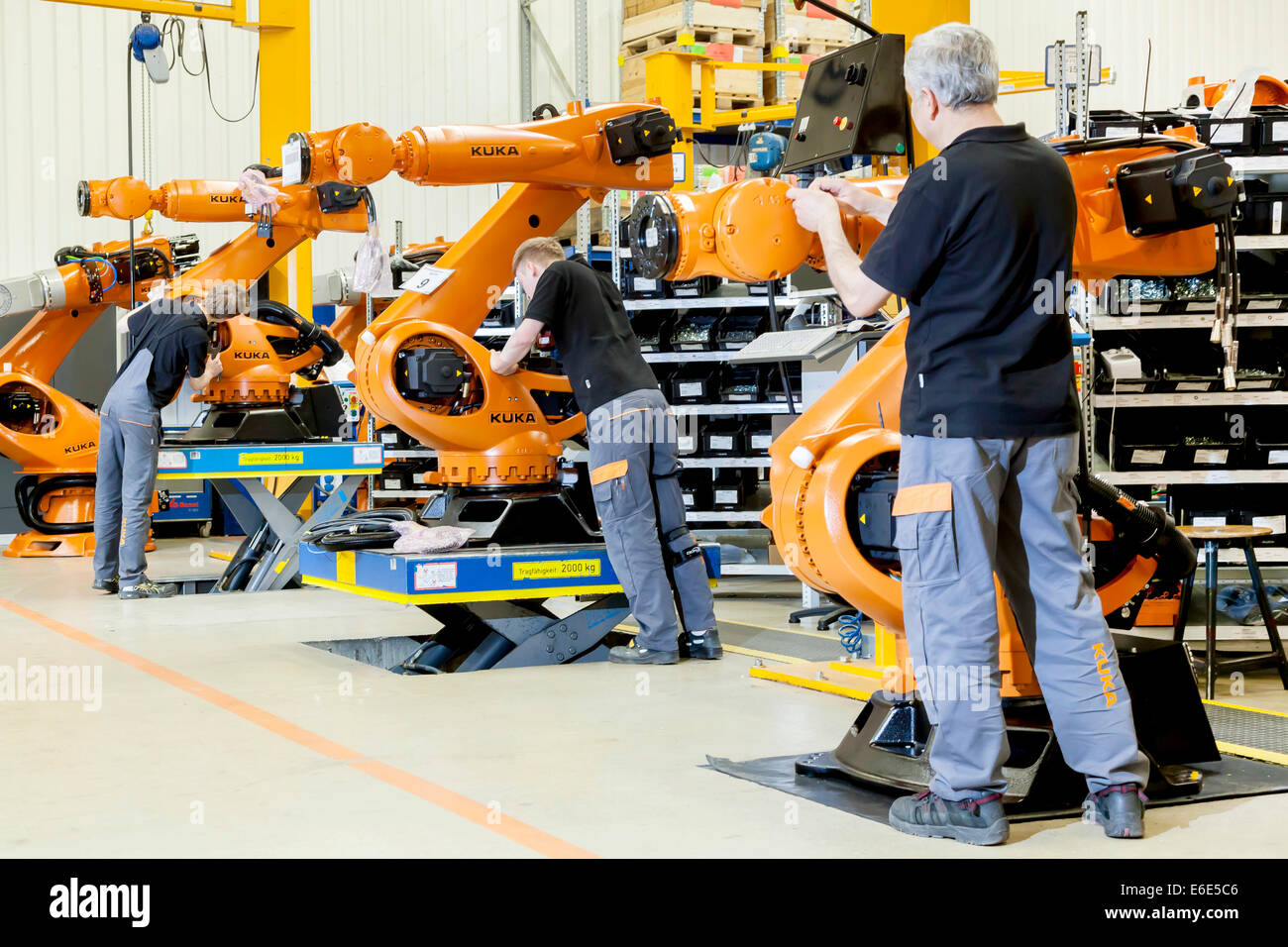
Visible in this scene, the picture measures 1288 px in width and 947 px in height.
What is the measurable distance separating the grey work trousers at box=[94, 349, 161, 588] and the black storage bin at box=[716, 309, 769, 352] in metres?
3.39

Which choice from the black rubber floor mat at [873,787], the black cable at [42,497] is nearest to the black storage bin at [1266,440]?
the black rubber floor mat at [873,787]

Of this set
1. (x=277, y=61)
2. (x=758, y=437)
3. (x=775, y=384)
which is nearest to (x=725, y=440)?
(x=758, y=437)

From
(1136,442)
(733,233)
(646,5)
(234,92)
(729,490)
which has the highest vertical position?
(646,5)

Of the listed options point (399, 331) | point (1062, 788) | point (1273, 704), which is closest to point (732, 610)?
point (399, 331)

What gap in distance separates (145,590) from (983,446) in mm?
6410

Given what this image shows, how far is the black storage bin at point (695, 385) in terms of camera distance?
885 cm

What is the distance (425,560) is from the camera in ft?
18.7

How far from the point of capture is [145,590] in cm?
837

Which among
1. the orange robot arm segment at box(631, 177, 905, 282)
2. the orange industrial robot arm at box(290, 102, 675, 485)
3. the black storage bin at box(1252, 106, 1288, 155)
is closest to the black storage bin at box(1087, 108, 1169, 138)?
the black storage bin at box(1252, 106, 1288, 155)

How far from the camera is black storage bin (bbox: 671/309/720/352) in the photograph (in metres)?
8.87

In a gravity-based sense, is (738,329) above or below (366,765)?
above

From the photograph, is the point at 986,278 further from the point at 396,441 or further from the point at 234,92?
the point at 234,92

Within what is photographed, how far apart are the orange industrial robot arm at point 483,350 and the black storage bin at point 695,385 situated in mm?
2239
